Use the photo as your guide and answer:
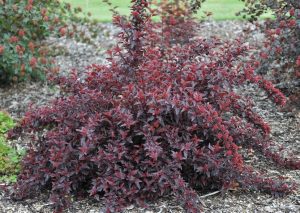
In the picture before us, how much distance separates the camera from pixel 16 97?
670 centimetres


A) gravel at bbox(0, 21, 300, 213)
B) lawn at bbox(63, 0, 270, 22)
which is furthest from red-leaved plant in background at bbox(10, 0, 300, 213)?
lawn at bbox(63, 0, 270, 22)

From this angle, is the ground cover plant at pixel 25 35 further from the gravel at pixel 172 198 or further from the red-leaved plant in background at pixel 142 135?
the red-leaved plant in background at pixel 142 135

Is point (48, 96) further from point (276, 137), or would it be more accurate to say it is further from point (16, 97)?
point (276, 137)

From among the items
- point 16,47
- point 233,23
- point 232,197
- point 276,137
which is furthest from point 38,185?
point 233,23

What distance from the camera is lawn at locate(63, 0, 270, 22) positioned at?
38.2 ft

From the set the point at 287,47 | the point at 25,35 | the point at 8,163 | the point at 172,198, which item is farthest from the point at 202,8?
the point at 172,198

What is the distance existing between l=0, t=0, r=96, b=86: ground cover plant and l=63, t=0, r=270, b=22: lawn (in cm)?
435

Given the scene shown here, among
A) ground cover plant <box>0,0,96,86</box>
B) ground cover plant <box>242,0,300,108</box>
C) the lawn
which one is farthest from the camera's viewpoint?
the lawn

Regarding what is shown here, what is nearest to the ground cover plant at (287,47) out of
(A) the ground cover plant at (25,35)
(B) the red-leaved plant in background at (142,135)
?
(B) the red-leaved plant in background at (142,135)

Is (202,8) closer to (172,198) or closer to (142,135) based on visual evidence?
(142,135)

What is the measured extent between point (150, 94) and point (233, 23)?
709 cm

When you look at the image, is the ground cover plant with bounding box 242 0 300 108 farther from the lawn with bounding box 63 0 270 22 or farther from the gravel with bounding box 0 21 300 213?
the lawn with bounding box 63 0 270 22

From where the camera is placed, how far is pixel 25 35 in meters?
6.88

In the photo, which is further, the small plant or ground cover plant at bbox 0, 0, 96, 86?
ground cover plant at bbox 0, 0, 96, 86
